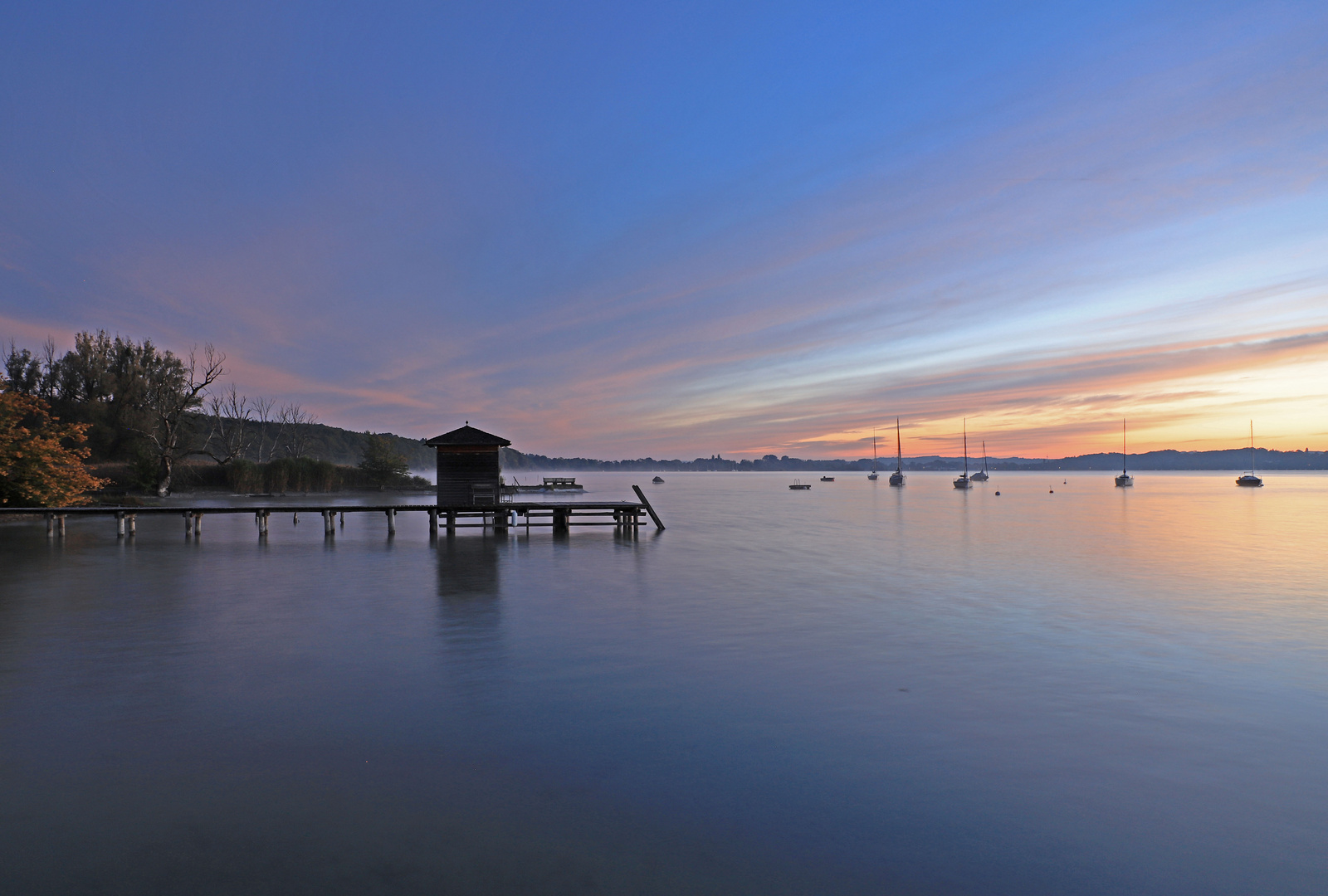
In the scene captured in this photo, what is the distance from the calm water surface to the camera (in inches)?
188

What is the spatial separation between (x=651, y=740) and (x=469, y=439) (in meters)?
23.6

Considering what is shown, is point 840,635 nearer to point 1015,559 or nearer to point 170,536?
point 1015,559

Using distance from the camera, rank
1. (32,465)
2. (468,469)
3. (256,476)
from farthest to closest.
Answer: (256,476) → (32,465) → (468,469)

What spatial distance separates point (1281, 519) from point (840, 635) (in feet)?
182

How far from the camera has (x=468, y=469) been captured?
29.9 m

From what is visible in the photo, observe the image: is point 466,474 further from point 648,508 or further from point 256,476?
point 256,476

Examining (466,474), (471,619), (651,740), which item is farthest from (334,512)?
(651,740)

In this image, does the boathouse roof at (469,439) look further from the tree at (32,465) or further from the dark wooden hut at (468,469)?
the tree at (32,465)

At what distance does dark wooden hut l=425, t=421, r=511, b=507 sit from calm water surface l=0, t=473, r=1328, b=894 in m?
12.4

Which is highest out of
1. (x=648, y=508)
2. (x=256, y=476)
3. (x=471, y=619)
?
(x=256, y=476)

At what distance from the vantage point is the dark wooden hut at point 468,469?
28984mm

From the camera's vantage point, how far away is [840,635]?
12.5 meters

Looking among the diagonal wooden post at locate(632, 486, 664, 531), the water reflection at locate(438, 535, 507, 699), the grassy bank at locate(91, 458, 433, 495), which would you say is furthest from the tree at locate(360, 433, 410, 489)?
the water reflection at locate(438, 535, 507, 699)

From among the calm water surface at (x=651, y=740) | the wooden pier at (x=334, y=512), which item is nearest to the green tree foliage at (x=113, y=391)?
the wooden pier at (x=334, y=512)
